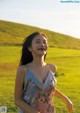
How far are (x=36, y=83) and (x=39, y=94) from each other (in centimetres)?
15

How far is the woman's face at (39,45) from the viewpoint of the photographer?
4.92 metres

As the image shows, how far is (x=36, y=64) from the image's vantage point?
16.4ft

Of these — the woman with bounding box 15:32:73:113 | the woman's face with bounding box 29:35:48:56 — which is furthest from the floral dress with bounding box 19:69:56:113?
the woman's face with bounding box 29:35:48:56

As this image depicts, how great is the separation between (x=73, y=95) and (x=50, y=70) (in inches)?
468

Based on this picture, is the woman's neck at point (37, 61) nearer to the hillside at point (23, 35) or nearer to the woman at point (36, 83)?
the woman at point (36, 83)

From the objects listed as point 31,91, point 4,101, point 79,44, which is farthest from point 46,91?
point 79,44

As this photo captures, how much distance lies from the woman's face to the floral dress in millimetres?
308

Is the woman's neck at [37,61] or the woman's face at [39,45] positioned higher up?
the woman's face at [39,45]

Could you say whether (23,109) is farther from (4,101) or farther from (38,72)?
(4,101)

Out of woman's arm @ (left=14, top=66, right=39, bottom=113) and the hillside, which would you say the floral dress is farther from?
the hillside

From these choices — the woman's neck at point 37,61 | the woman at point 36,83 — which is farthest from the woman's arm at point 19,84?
the woman's neck at point 37,61

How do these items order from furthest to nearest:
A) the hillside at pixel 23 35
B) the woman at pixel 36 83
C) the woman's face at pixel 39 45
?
the hillside at pixel 23 35 → the woman's face at pixel 39 45 → the woman at pixel 36 83

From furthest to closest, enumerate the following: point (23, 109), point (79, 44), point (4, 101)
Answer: point (79, 44) → point (4, 101) → point (23, 109)

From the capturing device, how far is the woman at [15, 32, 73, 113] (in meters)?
4.79
